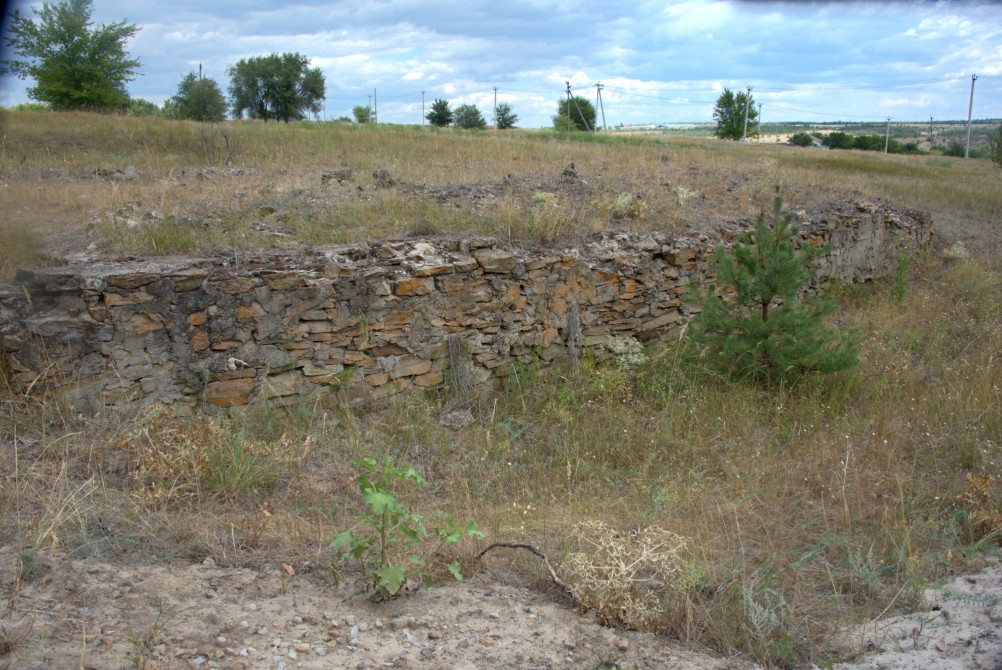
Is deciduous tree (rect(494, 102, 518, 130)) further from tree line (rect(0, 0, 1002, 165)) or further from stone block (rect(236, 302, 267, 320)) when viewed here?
stone block (rect(236, 302, 267, 320))

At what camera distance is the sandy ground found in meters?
2.47

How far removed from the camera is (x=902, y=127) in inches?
2734

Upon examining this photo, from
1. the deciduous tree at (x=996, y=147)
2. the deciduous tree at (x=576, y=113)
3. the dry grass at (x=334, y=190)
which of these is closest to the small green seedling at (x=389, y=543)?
the dry grass at (x=334, y=190)

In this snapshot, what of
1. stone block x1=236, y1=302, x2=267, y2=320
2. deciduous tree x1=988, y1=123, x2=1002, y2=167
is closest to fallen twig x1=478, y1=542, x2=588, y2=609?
stone block x1=236, y1=302, x2=267, y2=320

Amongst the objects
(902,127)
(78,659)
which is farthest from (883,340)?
(902,127)

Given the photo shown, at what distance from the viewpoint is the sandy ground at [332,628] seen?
8.10 ft

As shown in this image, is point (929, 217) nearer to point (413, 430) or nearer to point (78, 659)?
point (413, 430)

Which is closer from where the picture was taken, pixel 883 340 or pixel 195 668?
pixel 195 668

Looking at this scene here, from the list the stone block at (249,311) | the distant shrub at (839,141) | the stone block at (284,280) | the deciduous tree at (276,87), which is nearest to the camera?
the stone block at (249,311)

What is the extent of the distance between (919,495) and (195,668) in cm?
435

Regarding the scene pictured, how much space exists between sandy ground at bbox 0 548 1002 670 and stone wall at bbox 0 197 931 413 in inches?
82.1

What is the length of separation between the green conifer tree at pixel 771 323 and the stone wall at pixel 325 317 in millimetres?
1347

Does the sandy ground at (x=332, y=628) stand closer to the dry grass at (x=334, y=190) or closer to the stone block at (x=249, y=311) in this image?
the stone block at (x=249, y=311)

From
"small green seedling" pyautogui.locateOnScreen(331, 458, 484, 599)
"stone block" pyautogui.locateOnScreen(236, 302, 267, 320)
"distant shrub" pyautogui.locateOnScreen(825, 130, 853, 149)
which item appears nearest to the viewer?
"small green seedling" pyautogui.locateOnScreen(331, 458, 484, 599)
